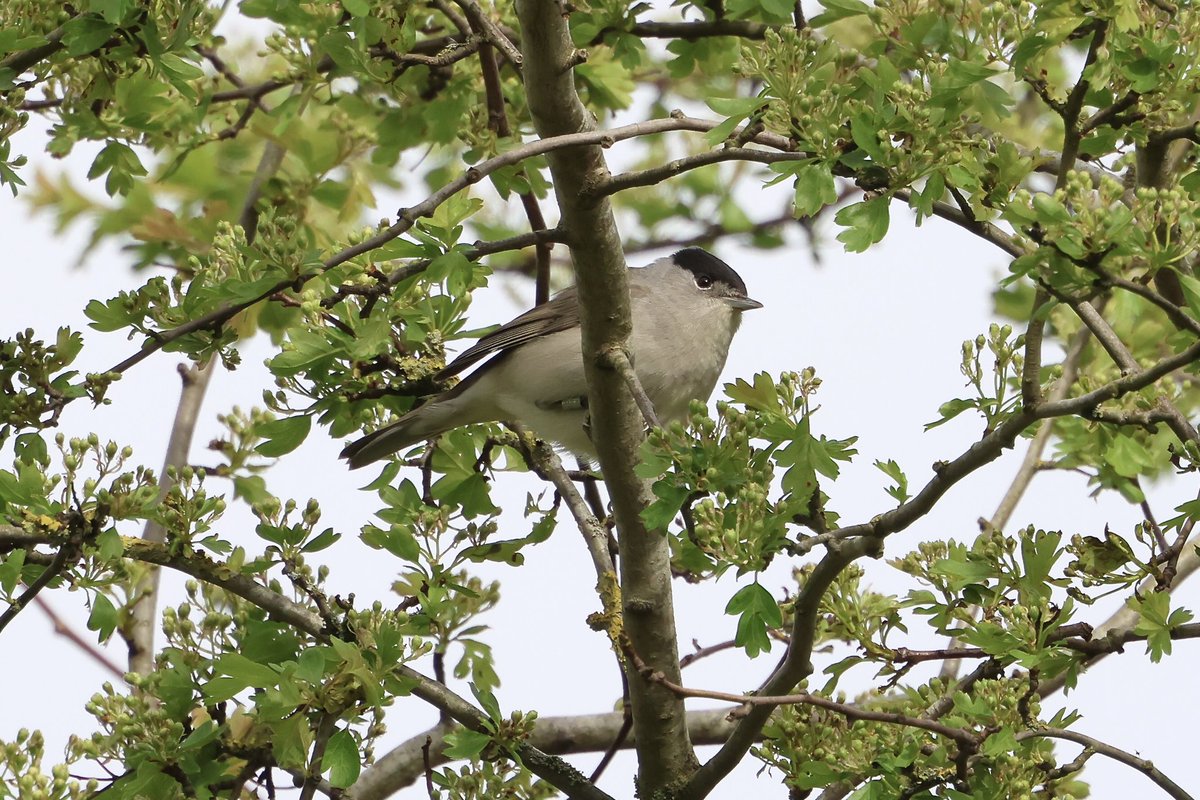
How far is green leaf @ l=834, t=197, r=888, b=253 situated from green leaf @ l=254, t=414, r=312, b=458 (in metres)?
1.78

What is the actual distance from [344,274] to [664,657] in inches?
65.8

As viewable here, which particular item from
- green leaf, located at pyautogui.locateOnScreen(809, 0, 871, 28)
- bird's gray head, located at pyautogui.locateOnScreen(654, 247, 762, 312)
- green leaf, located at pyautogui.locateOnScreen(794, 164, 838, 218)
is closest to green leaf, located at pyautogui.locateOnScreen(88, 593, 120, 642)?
green leaf, located at pyautogui.locateOnScreen(794, 164, 838, 218)

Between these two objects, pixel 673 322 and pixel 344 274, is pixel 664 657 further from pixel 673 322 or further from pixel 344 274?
pixel 673 322

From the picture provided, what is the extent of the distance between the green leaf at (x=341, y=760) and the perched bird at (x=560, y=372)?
187 centimetres

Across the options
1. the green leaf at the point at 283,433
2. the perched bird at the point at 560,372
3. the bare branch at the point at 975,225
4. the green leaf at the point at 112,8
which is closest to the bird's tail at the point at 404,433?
the perched bird at the point at 560,372

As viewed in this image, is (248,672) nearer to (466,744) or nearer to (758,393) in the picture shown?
(466,744)

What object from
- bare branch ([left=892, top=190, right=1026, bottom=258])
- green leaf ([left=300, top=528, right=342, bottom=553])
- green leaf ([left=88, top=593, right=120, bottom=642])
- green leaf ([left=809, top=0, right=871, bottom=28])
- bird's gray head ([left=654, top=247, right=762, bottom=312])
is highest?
bird's gray head ([left=654, top=247, right=762, bottom=312])

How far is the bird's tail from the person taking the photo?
5.19 metres

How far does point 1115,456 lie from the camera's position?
385 centimetres

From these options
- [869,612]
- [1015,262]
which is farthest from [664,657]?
[1015,262]

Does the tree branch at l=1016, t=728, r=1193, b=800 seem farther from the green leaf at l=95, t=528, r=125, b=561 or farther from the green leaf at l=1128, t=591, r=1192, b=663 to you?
the green leaf at l=95, t=528, r=125, b=561

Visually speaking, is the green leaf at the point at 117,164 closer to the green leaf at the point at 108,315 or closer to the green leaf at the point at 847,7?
the green leaf at the point at 108,315

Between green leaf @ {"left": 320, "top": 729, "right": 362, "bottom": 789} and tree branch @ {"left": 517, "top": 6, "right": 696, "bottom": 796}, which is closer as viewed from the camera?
green leaf @ {"left": 320, "top": 729, "right": 362, "bottom": 789}

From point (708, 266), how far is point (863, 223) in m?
3.76
